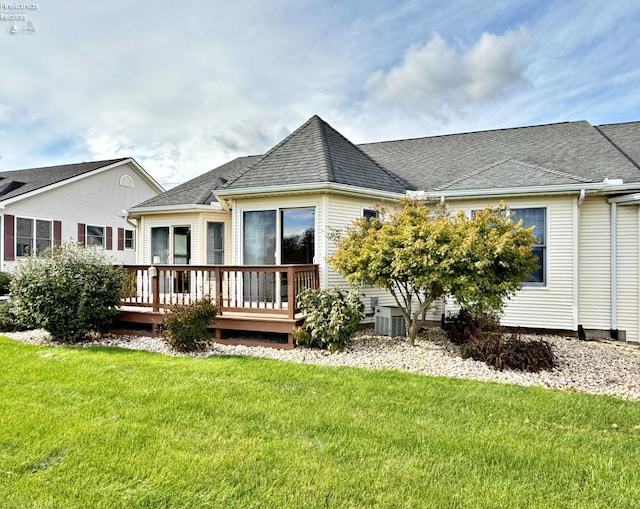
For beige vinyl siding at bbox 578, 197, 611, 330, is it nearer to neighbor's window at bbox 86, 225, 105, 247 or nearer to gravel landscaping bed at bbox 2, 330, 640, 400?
gravel landscaping bed at bbox 2, 330, 640, 400

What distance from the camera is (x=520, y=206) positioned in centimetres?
834

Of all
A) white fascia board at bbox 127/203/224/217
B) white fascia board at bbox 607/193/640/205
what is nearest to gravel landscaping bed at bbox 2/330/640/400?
white fascia board at bbox 607/193/640/205

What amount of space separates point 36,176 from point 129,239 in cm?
511

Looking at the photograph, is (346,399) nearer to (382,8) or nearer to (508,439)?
(508,439)

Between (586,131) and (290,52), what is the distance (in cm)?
861

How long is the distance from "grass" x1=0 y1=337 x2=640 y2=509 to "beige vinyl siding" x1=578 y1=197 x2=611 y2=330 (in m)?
4.51

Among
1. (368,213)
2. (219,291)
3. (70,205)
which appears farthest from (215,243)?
(70,205)

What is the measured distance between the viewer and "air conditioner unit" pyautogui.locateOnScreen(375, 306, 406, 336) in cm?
777

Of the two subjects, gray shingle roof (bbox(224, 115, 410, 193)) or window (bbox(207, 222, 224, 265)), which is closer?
gray shingle roof (bbox(224, 115, 410, 193))

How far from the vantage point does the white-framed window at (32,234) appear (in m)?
15.8

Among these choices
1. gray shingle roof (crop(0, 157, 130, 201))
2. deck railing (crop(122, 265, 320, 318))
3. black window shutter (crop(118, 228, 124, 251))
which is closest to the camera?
deck railing (crop(122, 265, 320, 318))

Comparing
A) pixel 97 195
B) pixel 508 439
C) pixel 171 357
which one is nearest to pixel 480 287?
pixel 508 439

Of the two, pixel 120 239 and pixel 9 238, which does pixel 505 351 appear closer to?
pixel 9 238

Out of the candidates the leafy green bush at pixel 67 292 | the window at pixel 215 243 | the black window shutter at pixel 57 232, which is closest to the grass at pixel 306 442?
the leafy green bush at pixel 67 292
